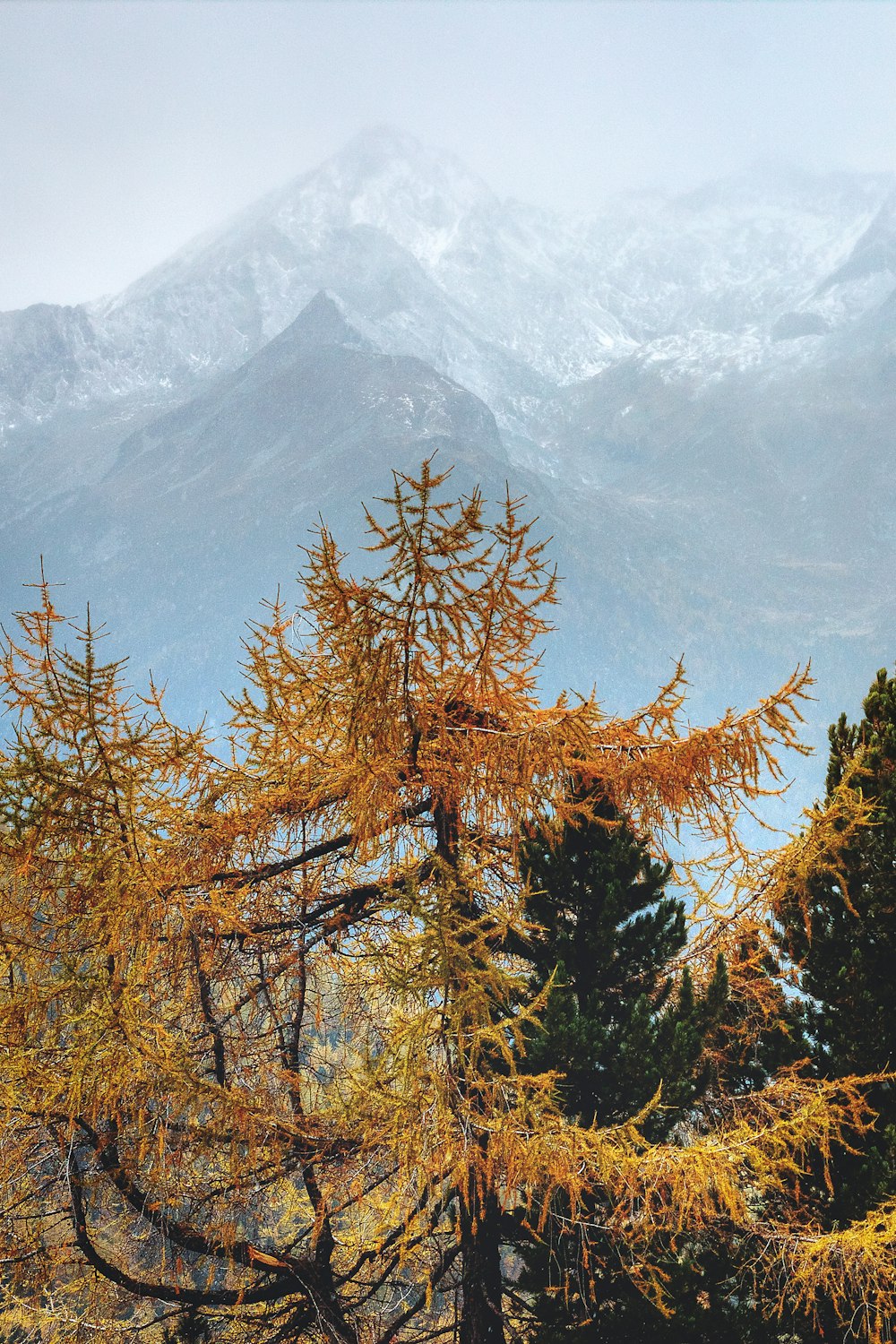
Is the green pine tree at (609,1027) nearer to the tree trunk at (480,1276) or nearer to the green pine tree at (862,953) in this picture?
the tree trunk at (480,1276)

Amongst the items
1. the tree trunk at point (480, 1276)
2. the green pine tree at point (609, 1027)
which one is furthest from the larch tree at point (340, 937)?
the green pine tree at point (609, 1027)

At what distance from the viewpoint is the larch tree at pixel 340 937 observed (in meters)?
5.02

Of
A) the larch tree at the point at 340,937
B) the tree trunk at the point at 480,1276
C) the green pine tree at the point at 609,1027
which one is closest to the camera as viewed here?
the larch tree at the point at 340,937

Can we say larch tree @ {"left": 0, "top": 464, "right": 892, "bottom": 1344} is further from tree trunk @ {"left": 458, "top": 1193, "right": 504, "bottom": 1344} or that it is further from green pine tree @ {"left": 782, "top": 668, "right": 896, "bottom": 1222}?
green pine tree @ {"left": 782, "top": 668, "right": 896, "bottom": 1222}

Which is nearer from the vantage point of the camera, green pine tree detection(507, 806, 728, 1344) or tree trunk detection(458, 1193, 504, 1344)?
tree trunk detection(458, 1193, 504, 1344)

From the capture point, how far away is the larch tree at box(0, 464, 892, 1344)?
16.5 ft

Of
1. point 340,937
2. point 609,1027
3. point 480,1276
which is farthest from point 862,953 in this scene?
point 340,937

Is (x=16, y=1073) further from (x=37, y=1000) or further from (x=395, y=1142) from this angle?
(x=395, y=1142)

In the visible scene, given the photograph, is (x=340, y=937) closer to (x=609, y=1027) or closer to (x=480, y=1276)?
(x=609, y=1027)

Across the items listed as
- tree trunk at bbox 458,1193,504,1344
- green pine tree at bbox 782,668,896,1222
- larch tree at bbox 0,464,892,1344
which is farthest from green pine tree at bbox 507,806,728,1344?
green pine tree at bbox 782,668,896,1222

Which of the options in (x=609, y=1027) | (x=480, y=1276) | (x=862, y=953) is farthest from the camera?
(x=609, y=1027)

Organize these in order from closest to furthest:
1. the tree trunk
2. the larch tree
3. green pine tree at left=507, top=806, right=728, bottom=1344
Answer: the larch tree < the tree trunk < green pine tree at left=507, top=806, right=728, bottom=1344

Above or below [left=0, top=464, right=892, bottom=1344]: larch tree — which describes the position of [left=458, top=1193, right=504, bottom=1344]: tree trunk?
below

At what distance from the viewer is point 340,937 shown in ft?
21.1
